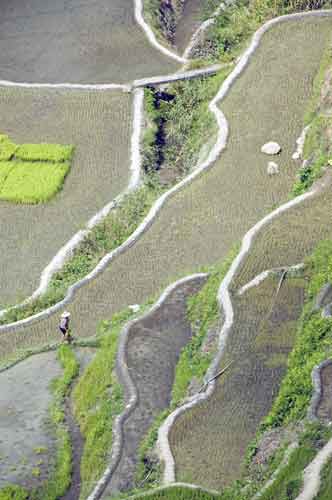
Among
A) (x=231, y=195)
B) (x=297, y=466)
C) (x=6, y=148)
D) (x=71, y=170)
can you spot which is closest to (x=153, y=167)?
(x=71, y=170)

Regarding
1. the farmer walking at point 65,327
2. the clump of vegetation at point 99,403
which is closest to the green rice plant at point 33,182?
the farmer walking at point 65,327

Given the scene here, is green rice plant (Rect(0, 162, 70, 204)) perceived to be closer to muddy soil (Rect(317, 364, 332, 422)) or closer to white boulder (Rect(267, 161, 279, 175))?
white boulder (Rect(267, 161, 279, 175))

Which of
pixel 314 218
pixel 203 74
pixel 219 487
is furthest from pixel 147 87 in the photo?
pixel 219 487

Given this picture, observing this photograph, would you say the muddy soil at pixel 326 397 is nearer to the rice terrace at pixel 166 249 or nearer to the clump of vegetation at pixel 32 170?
the rice terrace at pixel 166 249

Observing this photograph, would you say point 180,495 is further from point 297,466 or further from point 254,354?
point 254,354

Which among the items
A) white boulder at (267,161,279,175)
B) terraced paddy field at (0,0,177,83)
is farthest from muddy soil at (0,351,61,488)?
terraced paddy field at (0,0,177,83)

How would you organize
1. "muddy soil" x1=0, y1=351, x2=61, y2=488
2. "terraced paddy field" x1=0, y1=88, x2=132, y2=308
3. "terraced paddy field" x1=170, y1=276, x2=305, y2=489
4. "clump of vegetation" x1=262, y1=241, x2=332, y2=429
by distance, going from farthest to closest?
"terraced paddy field" x1=0, y1=88, x2=132, y2=308, "muddy soil" x1=0, y1=351, x2=61, y2=488, "clump of vegetation" x1=262, y1=241, x2=332, y2=429, "terraced paddy field" x1=170, y1=276, x2=305, y2=489

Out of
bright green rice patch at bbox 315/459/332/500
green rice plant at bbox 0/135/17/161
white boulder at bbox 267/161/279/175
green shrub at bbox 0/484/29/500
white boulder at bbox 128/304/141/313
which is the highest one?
white boulder at bbox 267/161/279/175
